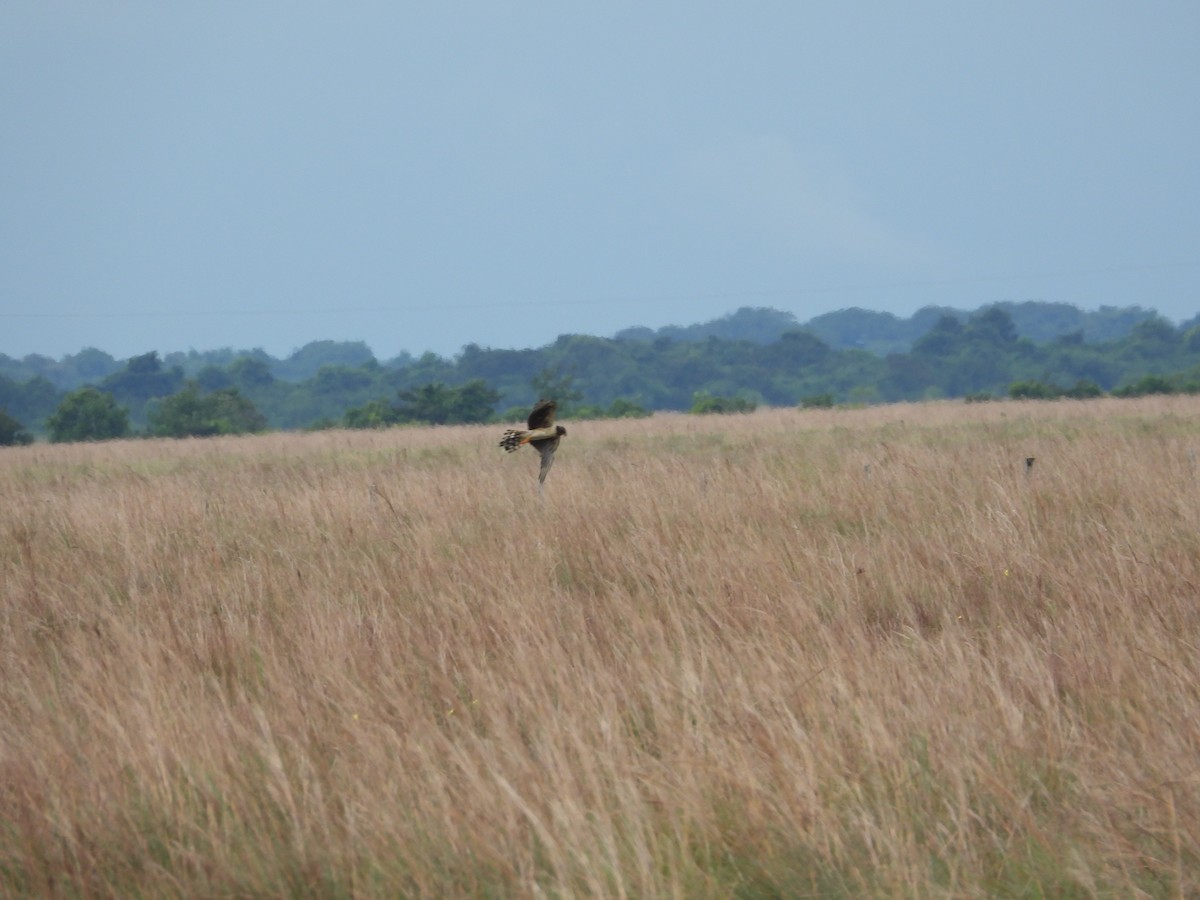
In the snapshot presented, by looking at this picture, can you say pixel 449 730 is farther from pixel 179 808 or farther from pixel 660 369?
pixel 660 369

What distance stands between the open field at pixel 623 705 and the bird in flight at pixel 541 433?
0.46 metres

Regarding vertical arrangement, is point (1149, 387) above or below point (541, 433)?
below

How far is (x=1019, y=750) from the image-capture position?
3244 mm

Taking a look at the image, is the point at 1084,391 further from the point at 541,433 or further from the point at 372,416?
the point at 541,433

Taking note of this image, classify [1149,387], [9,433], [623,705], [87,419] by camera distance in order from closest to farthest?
[623,705]
[9,433]
[87,419]
[1149,387]

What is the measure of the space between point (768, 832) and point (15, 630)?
378 cm

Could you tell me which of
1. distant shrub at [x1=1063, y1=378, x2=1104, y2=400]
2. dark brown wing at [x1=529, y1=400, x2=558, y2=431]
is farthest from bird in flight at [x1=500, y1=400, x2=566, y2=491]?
distant shrub at [x1=1063, y1=378, x2=1104, y2=400]

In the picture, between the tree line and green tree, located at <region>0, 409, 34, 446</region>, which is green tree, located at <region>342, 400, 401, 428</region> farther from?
the tree line

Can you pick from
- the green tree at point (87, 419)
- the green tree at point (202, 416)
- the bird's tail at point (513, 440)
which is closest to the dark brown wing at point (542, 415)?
the bird's tail at point (513, 440)

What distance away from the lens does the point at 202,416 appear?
43281 mm

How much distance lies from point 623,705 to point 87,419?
41.1m

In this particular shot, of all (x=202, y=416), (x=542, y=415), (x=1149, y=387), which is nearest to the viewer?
(x=542, y=415)

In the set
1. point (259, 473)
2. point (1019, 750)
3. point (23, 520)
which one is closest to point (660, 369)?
point (259, 473)

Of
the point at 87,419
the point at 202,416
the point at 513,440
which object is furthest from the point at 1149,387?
the point at 513,440
